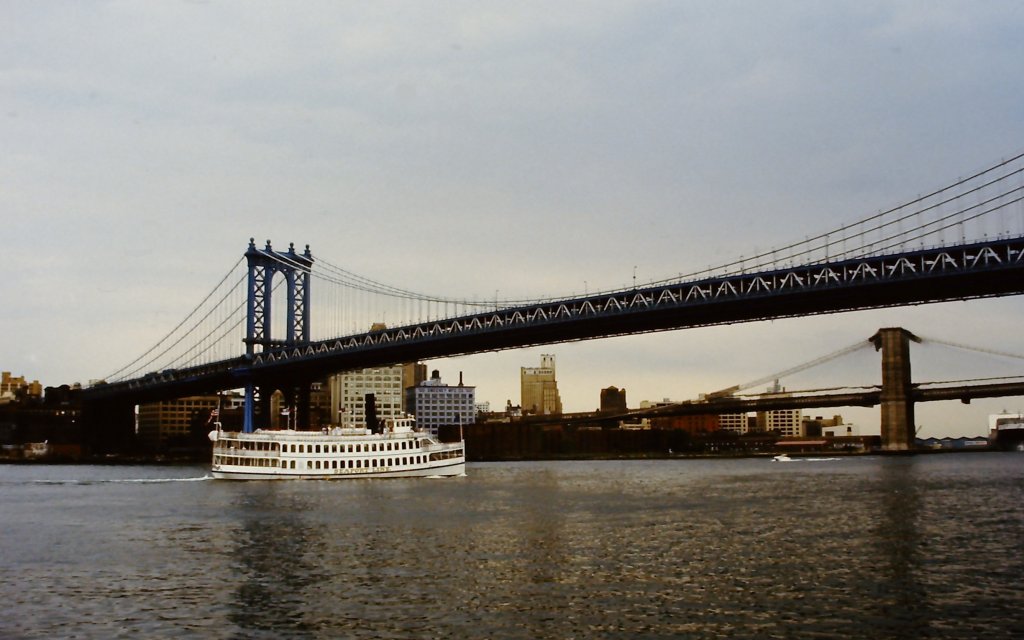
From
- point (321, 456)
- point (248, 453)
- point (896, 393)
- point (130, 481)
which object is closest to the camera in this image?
point (248, 453)

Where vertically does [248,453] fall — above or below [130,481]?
above

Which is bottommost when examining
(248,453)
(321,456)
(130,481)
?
(130,481)

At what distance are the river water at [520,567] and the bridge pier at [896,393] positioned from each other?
81.6 m

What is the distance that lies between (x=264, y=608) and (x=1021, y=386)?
12242 cm

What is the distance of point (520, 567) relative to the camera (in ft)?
96.0

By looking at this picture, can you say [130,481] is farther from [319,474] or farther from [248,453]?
[319,474]

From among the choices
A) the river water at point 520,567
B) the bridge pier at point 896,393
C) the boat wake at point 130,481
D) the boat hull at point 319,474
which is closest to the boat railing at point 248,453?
the boat hull at point 319,474

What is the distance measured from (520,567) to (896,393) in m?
113

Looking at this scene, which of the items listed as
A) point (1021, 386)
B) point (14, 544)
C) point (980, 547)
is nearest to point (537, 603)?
point (980, 547)

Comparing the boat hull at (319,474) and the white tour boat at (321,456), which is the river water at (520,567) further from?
the white tour boat at (321,456)

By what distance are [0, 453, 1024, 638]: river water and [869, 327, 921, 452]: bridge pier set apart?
268 ft

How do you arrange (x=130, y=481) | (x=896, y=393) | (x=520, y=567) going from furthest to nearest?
1. (x=896, y=393)
2. (x=130, y=481)
3. (x=520, y=567)

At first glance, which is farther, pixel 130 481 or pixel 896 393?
pixel 896 393

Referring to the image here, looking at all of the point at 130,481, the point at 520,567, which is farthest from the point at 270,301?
the point at 520,567
